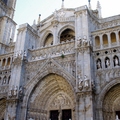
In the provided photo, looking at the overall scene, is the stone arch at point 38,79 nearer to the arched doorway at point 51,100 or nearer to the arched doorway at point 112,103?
the arched doorway at point 51,100

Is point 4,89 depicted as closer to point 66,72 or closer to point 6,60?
point 6,60

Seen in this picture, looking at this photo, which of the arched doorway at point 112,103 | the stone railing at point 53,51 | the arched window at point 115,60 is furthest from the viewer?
the stone railing at point 53,51

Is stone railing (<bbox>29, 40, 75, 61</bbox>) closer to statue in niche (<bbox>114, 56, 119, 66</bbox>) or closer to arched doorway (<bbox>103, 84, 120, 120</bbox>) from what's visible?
statue in niche (<bbox>114, 56, 119, 66</bbox>)

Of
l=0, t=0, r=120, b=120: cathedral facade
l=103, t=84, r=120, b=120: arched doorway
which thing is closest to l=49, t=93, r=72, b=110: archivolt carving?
l=0, t=0, r=120, b=120: cathedral facade

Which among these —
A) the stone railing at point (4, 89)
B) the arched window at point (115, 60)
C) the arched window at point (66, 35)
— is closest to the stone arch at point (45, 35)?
the arched window at point (66, 35)

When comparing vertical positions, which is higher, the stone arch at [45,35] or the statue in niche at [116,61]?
the stone arch at [45,35]

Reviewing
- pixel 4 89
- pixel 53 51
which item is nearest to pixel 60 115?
pixel 53 51

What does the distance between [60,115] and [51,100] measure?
2.10 m

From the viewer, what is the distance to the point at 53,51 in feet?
74.9

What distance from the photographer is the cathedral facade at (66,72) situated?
713 inches

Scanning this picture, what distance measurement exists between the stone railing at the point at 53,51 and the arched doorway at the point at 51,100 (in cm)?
260

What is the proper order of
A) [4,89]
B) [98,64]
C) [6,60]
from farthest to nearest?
1. [6,60]
2. [4,89]
3. [98,64]

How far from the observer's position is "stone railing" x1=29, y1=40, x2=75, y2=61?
859 inches

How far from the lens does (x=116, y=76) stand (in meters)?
18.1
